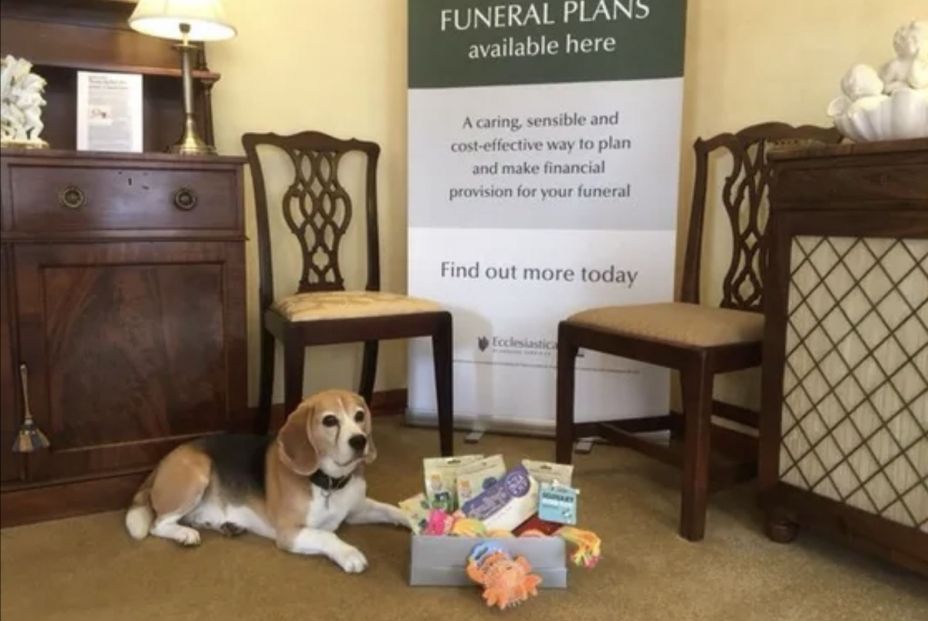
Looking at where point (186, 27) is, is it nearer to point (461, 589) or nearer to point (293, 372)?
point (293, 372)

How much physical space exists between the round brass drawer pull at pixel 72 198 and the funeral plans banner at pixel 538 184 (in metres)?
1.08

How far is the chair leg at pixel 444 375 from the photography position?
2205 mm

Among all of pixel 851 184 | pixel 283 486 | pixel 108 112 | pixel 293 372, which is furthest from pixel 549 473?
pixel 108 112

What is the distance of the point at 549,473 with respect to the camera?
1667 millimetres

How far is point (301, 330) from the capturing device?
6.54 ft

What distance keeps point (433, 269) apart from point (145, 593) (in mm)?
1340

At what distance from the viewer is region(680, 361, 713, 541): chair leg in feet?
5.59

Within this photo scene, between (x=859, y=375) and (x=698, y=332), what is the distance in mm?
333

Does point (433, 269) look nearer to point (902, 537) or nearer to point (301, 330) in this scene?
point (301, 330)

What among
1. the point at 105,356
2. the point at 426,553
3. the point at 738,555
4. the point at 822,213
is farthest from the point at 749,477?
the point at 105,356

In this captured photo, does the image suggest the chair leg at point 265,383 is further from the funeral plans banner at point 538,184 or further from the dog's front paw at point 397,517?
the dog's front paw at point 397,517

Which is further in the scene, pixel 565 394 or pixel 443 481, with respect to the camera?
pixel 565 394

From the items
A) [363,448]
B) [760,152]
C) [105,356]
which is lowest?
[363,448]

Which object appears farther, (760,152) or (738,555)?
(760,152)
